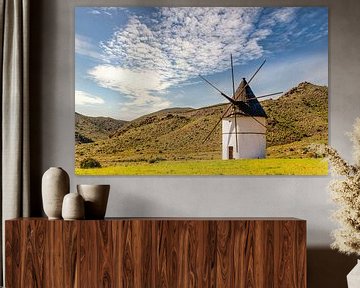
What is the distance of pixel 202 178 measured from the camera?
154 inches

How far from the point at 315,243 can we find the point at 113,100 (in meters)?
1.64

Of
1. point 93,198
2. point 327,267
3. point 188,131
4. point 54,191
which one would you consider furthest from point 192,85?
point 327,267

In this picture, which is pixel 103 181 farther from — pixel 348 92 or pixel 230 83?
pixel 348 92

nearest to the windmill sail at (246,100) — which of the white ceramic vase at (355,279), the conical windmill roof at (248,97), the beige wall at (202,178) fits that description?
the conical windmill roof at (248,97)

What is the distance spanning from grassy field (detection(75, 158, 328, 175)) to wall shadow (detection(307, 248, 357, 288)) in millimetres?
535

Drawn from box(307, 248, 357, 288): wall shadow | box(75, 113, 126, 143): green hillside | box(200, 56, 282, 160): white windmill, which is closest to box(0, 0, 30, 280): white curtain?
box(75, 113, 126, 143): green hillside

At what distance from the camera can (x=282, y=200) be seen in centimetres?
390

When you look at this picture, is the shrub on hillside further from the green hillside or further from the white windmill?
the white windmill

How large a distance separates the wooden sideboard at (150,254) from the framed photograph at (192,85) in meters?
0.61

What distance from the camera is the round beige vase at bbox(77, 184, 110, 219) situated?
3.46 meters

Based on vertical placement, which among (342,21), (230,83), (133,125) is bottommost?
(133,125)

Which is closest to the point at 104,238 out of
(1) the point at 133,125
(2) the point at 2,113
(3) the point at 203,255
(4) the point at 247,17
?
(3) the point at 203,255

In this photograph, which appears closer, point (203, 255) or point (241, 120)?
point (203, 255)

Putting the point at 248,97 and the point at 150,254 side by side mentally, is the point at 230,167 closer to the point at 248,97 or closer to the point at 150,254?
the point at 248,97
